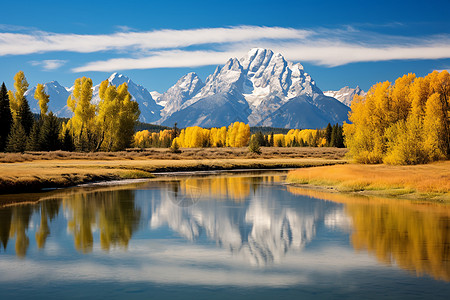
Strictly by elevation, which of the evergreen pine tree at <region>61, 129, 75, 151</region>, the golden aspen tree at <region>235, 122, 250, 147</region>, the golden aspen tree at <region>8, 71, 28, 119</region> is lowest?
the evergreen pine tree at <region>61, 129, 75, 151</region>

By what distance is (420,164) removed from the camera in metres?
58.1

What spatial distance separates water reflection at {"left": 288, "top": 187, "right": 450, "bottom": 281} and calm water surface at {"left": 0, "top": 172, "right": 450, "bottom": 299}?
5 cm

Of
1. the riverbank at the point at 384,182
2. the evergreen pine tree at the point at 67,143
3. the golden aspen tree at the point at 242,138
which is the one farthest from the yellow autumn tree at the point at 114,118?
the golden aspen tree at the point at 242,138

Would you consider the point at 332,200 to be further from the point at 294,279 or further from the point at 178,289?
the point at 178,289

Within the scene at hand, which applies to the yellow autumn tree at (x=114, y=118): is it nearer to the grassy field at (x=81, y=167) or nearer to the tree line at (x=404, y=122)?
the grassy field at (x=81, y=167)

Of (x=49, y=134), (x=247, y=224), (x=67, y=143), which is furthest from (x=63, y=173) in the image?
(x=67, y=143)

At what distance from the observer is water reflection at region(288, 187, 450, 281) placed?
54.0 ft

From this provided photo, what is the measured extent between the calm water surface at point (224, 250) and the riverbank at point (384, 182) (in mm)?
4086

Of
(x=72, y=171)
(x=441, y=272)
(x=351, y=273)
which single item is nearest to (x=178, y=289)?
(x=351, y=273)

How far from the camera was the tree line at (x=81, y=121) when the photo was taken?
87.9 meters

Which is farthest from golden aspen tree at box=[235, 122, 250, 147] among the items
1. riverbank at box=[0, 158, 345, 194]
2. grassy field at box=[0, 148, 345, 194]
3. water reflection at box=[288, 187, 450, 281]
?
water reflection at box=[288, 187, 450, 281]

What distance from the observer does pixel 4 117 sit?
295 feet

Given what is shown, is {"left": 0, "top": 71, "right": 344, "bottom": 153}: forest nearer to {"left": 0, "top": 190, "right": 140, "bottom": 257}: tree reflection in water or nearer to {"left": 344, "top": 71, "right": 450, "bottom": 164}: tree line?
{"left": 344, "top": 71, "right": 450, "bottom": 164}: tree line

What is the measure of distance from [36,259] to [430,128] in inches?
2227
